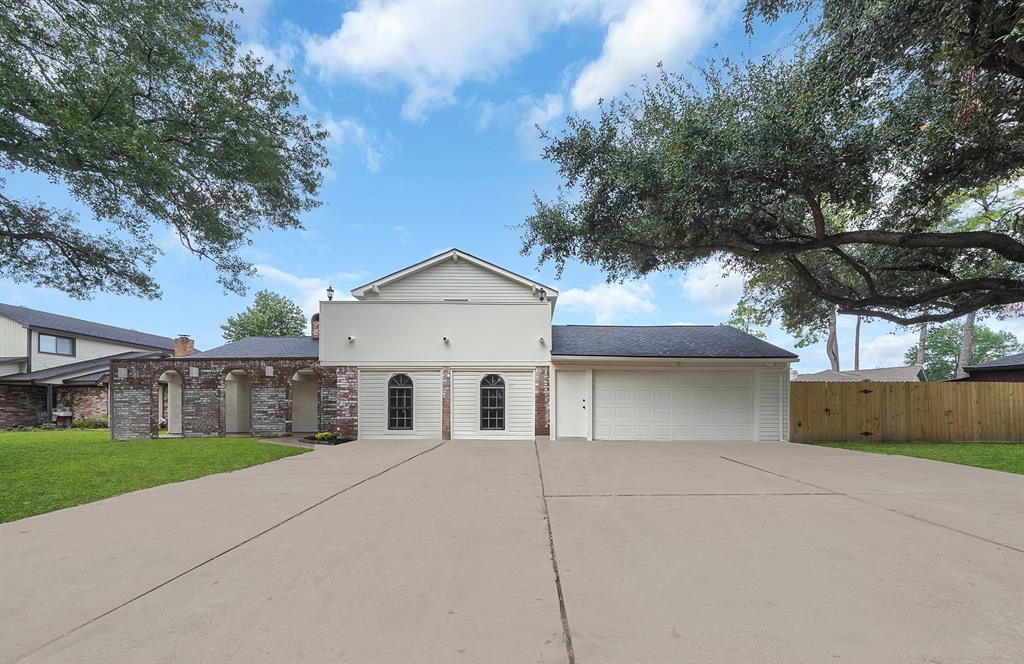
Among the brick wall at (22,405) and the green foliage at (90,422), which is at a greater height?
the brick wall at (22,405)

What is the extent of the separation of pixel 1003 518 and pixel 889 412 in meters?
10.9

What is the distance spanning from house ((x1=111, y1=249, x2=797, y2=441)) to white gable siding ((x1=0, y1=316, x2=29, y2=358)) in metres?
13.1

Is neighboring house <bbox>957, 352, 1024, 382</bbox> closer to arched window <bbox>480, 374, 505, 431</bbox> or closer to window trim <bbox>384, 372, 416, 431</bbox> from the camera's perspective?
arched window <bbox>480, 374, 505, 431</bbox>

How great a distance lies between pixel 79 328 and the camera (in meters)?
26.4

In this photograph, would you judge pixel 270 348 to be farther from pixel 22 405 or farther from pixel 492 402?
pixel 22 405

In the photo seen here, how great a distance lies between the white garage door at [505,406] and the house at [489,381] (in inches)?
1.3

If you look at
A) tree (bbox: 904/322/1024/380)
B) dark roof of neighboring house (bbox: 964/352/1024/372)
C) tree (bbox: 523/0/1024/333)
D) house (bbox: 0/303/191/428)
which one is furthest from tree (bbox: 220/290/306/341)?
tree (bbox: 904/322/1024/380)

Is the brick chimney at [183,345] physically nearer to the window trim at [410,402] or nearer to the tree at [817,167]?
the window trim at [410,402]

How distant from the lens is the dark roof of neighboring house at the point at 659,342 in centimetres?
1378

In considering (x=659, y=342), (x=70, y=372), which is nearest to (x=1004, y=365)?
(x=659, y=342)

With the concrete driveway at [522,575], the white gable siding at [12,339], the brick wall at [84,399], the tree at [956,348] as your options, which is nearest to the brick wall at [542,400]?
the concrete driveway at [522,575]

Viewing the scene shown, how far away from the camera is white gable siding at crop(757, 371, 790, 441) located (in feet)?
45.6

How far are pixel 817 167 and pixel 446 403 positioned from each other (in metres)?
11.5

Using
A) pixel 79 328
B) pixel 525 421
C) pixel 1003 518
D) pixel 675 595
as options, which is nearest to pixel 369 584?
pixel 675 595
